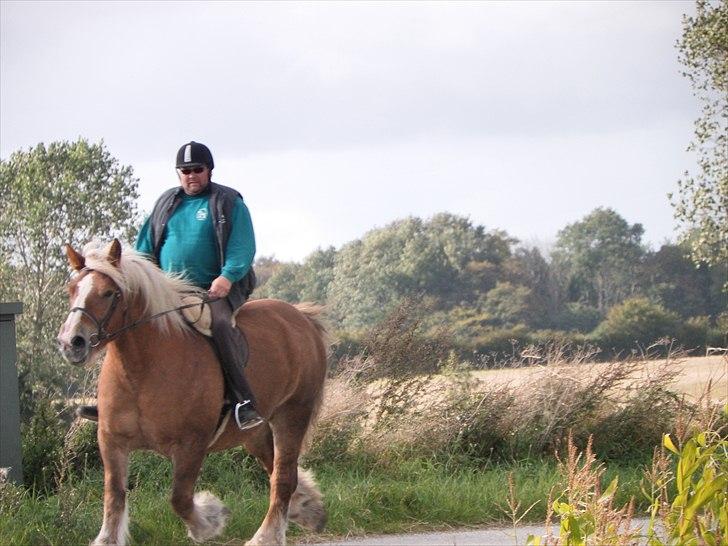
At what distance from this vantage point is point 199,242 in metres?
8.58

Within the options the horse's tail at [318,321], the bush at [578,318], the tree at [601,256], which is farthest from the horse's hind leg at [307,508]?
the tree at [601,256]

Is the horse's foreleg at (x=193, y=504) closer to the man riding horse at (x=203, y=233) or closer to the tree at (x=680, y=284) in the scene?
the man riding horse at (x=203, y=233)

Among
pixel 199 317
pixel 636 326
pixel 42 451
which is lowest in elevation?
pixel 636 326

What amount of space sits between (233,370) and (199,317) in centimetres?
45

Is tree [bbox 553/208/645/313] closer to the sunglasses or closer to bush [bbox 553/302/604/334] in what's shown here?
bush [bbox 553/302/604/334]

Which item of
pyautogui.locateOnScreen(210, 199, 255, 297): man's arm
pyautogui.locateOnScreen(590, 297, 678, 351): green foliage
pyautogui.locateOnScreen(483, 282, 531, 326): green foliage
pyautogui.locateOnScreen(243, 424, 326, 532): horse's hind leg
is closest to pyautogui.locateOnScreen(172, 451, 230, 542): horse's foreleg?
pyautogui.locateOnScreen(243, 424, 326, 532): horse's hind leg

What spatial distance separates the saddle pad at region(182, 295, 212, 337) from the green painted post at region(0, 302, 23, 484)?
7.21ft

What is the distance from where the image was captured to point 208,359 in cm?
801

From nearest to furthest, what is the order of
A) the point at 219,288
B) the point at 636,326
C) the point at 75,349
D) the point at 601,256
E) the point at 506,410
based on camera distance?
the point at 75,349 → the point at 219,288 → the point at 506,410 → the point at 636,326 → the point at 601,256

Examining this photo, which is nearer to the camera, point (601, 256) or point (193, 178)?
point (193, 178)

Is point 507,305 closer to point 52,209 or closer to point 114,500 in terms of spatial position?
point 52,209

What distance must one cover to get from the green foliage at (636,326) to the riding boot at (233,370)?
29201 mm

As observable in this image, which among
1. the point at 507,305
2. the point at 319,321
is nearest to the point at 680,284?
the point at 507,305

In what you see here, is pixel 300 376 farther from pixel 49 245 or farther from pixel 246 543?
pixel 49 245
